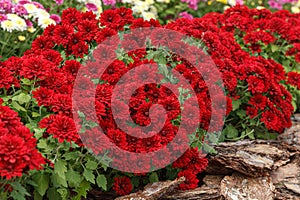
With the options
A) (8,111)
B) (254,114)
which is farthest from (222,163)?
(8,111)

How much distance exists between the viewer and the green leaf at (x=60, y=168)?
9.57 feet

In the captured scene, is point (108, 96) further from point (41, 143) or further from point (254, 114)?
point (254, 114)

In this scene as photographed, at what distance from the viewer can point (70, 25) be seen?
404 centimetres

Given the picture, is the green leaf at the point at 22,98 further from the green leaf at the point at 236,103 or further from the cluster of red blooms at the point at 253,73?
the green leaf at the point at 236,103

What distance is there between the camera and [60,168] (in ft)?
9.66

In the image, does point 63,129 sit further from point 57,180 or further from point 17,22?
point 17,22

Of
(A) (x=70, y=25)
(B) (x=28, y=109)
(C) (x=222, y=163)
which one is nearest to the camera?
(B) (x=28, y=109)

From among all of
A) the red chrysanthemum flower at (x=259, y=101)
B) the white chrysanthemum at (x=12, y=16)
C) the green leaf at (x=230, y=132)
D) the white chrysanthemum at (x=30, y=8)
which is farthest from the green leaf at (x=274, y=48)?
the white chrysanthemum at (x=12, y=16)

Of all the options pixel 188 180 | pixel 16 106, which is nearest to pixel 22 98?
pixel 16 106

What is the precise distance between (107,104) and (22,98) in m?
0.62

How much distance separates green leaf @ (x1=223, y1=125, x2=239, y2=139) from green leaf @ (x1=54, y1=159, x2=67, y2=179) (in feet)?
6.09

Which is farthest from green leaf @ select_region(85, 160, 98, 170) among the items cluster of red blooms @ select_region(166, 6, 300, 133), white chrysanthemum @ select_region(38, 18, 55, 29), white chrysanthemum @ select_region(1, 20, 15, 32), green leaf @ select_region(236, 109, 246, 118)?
white chrysanthemum @ select_region(38, 18, 55, 29)

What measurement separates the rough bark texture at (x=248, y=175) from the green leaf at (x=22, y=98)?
105 cm

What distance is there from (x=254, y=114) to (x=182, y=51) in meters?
0.99
